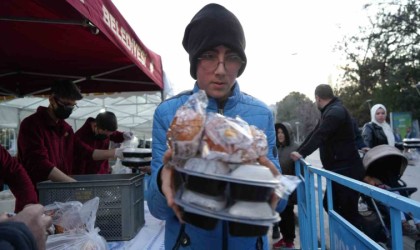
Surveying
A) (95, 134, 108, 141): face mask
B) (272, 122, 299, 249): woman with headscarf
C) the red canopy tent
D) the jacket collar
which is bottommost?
(272, 122, 299, 249): woman with headscarf

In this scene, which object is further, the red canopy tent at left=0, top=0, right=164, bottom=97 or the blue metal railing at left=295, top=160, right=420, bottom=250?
the red canopy tent at left=0, top=0, right=164, bottom=97

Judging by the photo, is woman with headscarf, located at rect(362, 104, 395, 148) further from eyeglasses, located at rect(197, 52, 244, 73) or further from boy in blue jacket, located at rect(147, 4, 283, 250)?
eyeglasses, located at rect(197, 52, 244, 73)

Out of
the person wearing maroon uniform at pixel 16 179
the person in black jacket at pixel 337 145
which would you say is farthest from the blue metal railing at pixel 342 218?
the person wearing maroon uniform at pixel 16 179

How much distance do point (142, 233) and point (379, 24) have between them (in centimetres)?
3096

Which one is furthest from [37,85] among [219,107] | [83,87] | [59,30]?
[219,107]

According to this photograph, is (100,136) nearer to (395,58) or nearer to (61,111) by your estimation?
(61,111)

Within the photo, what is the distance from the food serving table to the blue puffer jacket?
1351 mm

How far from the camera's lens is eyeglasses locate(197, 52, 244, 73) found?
1.31 metres

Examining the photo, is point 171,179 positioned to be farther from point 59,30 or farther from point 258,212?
point 59,30

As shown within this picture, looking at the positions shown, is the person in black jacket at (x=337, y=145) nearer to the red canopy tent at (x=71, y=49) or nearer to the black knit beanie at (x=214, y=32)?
the red canopy tent at (x=71, y=49)

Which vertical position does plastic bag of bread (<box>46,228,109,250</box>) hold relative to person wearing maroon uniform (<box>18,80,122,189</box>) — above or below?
below

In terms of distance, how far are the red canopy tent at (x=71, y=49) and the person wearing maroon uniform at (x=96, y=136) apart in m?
0.67

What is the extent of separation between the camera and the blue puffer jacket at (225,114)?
128 centimetres

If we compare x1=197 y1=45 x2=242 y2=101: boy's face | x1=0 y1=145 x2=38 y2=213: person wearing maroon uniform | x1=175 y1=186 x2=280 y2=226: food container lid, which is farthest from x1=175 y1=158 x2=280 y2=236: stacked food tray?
x1=0 y1=145 x2=38 y2=213: person wearing maroon uniform
